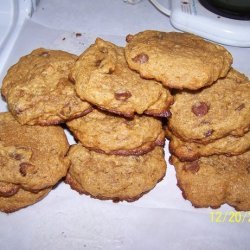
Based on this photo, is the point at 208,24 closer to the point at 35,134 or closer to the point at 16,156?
the point at 35,134

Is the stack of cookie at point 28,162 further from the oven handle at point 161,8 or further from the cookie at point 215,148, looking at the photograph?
the oven handle at point 161,8

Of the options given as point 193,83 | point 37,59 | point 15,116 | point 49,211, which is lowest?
point 49,211

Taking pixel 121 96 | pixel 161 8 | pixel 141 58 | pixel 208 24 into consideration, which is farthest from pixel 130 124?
pixel 161 8

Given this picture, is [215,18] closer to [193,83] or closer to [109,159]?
[193,83]

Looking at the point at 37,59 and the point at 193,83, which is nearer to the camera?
the point at 193,83

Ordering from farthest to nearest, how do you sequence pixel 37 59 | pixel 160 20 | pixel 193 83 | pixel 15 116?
1. pixel 160 20
2. pixel 37 59
3. pixel 15 116
4. pixel 193 83

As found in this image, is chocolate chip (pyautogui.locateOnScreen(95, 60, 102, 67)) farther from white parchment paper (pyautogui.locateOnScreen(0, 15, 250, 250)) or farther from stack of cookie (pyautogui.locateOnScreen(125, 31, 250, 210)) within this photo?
white parchment paper (pyautogui.locateOnScreen(0, 15, 250, 250))

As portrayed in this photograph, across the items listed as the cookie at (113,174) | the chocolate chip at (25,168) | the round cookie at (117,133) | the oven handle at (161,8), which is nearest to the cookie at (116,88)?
the round cookie at (117,133)

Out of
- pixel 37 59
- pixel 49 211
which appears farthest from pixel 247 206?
pixel 37 59
